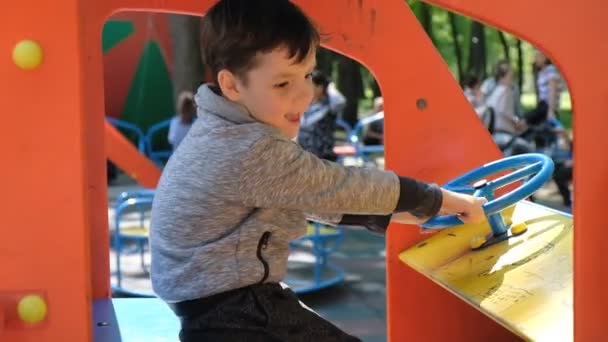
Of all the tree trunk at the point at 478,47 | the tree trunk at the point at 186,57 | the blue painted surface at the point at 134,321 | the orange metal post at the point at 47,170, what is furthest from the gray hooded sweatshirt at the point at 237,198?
the tree trunk at the point at 478,47

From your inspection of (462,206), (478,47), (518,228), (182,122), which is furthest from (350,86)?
(462,206)

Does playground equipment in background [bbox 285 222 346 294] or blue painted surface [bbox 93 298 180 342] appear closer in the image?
blue painted surface [bbox 93 298 180 342]

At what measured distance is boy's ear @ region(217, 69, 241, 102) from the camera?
1749 mm

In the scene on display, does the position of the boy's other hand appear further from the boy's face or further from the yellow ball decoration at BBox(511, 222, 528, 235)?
the yellow ball decoration at BBox(511, 222, 528, 235)

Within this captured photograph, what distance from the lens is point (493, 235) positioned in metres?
2.54

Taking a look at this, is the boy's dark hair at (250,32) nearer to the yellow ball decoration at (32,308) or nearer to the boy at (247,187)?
the boy at (247,187)

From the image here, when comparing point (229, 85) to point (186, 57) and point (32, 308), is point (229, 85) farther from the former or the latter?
point (186, 57)

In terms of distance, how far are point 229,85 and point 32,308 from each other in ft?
1.84

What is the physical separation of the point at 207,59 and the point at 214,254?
0.40 metres

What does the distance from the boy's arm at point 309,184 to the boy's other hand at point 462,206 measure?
0.42ft

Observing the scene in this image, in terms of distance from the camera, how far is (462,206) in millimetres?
1932

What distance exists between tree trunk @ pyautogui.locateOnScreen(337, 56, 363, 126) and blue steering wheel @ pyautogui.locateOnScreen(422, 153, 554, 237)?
46.7 feet

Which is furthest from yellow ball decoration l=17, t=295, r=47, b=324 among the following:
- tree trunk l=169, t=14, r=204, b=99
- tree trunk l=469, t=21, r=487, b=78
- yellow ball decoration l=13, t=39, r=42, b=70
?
tree trunk l=469, t=21, r=487, b=78

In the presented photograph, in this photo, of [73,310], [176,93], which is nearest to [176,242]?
[73,310]
